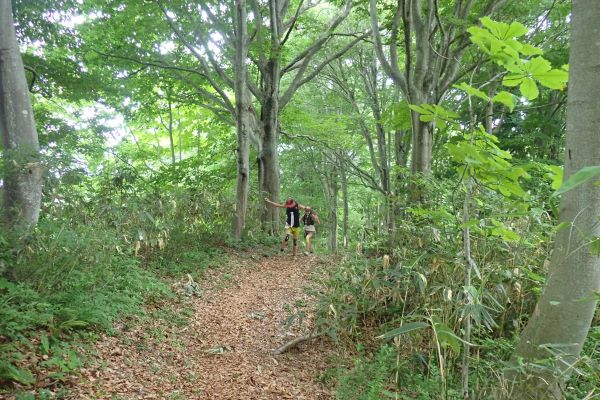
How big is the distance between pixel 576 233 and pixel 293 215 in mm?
8546

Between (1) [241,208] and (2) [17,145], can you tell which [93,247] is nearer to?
(2) [17,145]

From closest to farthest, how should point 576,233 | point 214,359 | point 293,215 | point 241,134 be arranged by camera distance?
point 576,233
point 214,359
point 241,134
point 293,215

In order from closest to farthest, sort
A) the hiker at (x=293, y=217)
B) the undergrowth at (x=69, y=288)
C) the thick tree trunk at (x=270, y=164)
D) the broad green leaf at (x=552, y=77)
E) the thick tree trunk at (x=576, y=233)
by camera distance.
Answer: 1. the broad green leaf at (x=552, y=77)
2. the thick tree trunk at (x=576, y=233)
3. the undergrowth at (x=69, y=288)
4. the hiker at (x=293, y=217)
5. the thick tree trunk at (x=270, y=164)

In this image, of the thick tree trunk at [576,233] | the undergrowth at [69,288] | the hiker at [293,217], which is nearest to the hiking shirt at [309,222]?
the hiker at [293,217]

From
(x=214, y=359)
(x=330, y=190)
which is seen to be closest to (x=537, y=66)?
(x=214, y=359)

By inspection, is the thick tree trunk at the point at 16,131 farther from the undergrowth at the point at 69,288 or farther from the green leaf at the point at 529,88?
the green leaf at the point at 529,88

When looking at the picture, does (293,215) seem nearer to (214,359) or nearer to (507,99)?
(214,359)

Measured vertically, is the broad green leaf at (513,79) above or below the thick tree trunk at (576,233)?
above

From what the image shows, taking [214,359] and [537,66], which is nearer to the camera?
[537,66]

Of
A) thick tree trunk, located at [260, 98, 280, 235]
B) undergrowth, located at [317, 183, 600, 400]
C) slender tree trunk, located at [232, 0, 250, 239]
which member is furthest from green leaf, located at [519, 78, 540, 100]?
thick tree trunk, located at [260, 98, 280, 235]

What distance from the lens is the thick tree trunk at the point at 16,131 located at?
4.90 m

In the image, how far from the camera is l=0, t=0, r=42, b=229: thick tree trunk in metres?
4.90

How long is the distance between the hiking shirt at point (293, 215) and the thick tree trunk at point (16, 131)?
618 cm

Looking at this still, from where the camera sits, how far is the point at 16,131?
5.23 meters
